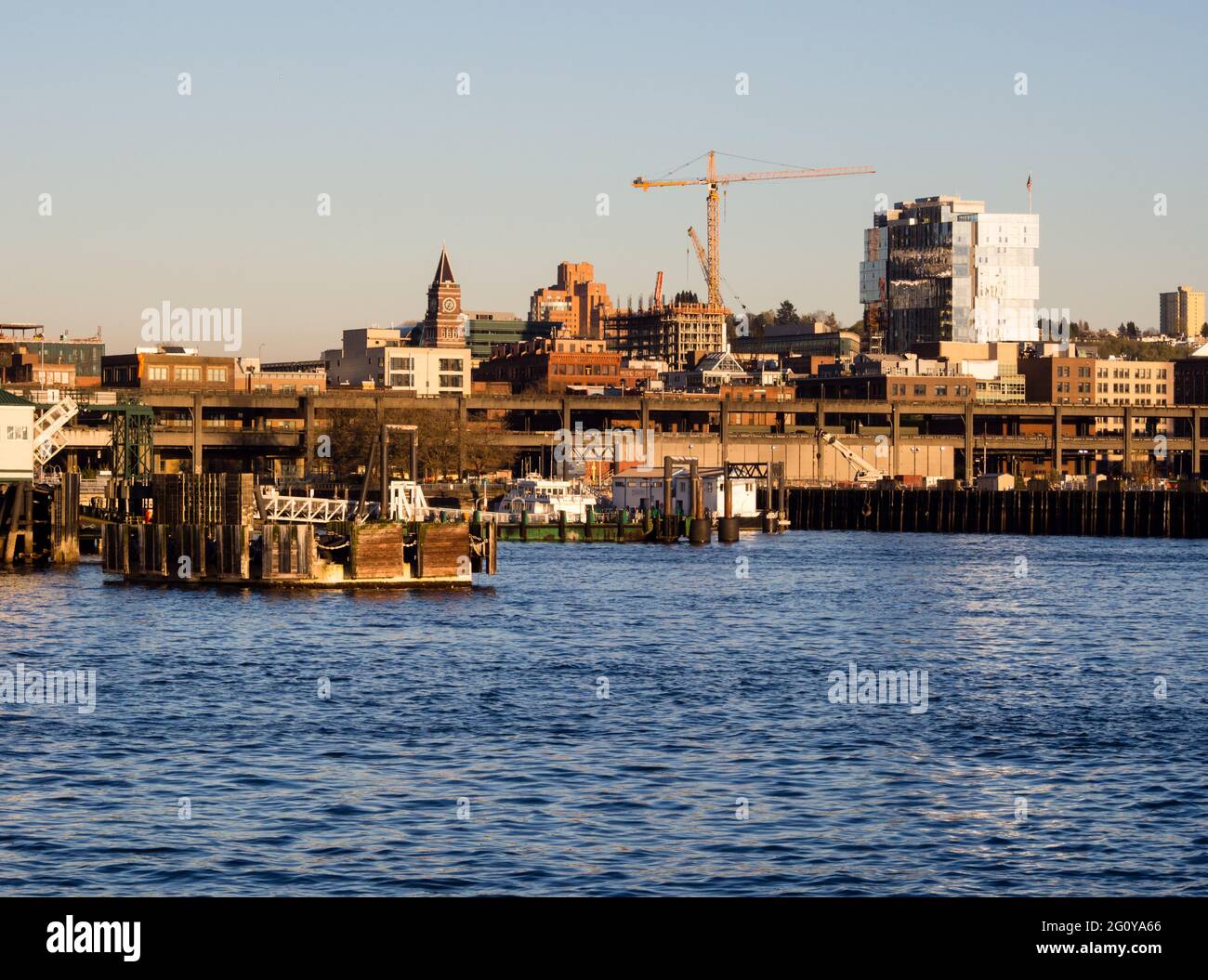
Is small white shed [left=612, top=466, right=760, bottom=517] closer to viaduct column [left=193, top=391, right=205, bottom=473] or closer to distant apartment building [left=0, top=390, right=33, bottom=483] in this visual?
viaduct column [left=193, top=391, right=205, bottom=473]

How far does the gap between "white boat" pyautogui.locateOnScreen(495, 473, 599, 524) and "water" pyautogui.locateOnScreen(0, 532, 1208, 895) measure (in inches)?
2850

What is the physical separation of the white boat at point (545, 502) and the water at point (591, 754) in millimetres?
72400

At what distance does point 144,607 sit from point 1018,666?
35518 mm

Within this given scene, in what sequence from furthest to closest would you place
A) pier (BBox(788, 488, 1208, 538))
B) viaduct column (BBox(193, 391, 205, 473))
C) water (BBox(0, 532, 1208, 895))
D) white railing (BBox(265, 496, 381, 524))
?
viaduct column (BBox(193, 391, 205, 473)), pier (BBox(788, 488, 1208, 538)), white railing (BBox(265, 496, 381, 524)), water (BBox(0, 532, 1208, 895))

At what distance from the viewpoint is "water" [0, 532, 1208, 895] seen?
23906 mm

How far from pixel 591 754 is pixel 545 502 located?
363ft

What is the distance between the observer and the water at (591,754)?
23.9 m

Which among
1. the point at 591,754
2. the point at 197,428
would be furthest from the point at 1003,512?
the point at 591,754

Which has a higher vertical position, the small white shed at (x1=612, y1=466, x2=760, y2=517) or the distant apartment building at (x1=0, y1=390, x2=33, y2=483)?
the distant apartment building at (x1=0, y1=390, x2=33, y2=483)

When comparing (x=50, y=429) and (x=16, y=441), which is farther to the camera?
(x=50, y=429)

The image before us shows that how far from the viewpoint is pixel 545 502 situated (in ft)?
472

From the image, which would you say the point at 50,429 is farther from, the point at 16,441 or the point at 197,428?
the point at 197,428

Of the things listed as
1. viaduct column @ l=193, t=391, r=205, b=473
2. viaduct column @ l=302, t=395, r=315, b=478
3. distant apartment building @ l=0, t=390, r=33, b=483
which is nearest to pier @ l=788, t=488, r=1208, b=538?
viaduct column @ l=302, t=395, r=315, b=478
